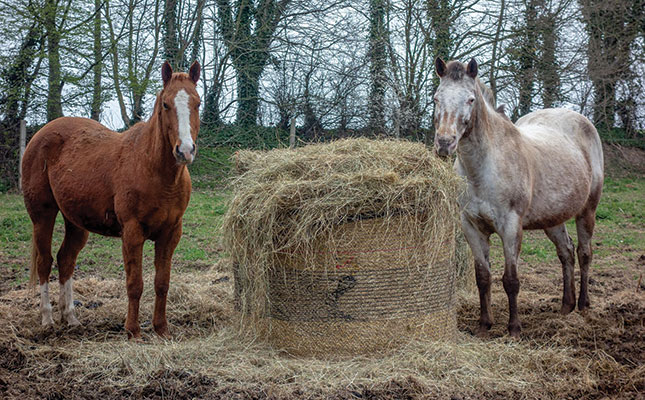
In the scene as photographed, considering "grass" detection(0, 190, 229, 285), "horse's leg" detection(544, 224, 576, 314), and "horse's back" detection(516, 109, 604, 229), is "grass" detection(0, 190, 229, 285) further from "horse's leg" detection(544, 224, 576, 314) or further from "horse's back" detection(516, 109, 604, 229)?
"horse's leg" detection(544, 224, 576, 314)

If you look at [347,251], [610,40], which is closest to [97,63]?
[347,251]

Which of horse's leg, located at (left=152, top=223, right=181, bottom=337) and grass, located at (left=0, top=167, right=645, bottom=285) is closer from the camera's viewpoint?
horse's leg, located at (left=152, top=223, right=181, bottom=337)

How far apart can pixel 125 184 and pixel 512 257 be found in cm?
296

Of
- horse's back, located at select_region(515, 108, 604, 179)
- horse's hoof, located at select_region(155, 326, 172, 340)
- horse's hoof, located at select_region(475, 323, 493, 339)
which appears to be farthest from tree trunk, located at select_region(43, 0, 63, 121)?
horse's hoof, located at select_region(475, 323, 493, 339)

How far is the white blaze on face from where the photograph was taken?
359 cm

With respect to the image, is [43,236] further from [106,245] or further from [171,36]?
[171,36]

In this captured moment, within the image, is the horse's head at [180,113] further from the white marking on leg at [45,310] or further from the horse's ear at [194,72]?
the white marking on leg at [45,310]

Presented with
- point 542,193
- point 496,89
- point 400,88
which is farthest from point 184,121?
point 496,89

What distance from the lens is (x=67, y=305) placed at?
4625mm

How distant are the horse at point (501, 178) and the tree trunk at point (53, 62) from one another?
8556 millimetres

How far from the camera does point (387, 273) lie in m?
3.59

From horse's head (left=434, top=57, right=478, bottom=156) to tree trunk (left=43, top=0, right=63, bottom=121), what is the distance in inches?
335

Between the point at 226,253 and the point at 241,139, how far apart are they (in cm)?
961

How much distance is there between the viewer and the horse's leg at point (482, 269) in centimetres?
440
